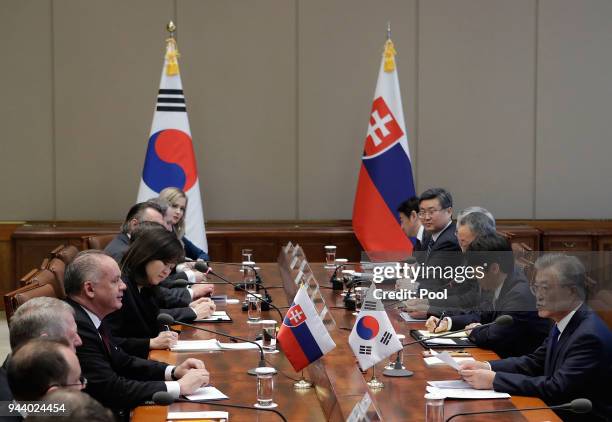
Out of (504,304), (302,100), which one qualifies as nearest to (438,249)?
(504,304)

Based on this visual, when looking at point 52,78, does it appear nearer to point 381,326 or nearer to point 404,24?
point 404,24

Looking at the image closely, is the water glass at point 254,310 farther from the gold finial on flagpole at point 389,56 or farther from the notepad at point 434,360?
the gold finial on flagpole at point 389,56

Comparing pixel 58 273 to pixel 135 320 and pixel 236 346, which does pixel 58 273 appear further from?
pixel 236 346

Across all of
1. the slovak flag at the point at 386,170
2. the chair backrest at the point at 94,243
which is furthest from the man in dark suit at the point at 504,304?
the slovak flag at the point at 386,170

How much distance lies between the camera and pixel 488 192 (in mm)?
8523

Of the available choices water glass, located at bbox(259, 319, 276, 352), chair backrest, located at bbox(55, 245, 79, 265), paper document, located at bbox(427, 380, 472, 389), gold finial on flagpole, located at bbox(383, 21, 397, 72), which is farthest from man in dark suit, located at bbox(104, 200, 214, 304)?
gold finial on flagpole, located at bbox(383, 21, 397, 72)

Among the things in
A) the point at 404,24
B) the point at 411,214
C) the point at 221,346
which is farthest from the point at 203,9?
the point at 221,346

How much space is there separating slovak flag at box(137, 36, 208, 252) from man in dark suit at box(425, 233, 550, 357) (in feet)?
12.1

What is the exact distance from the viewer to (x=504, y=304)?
416 centimetres

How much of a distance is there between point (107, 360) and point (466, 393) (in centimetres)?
139

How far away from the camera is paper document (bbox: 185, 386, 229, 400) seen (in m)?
3.24

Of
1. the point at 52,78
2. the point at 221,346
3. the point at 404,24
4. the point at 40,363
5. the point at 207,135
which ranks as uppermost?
the point at 404,24

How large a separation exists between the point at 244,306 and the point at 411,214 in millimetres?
1902

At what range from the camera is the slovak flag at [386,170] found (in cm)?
772
